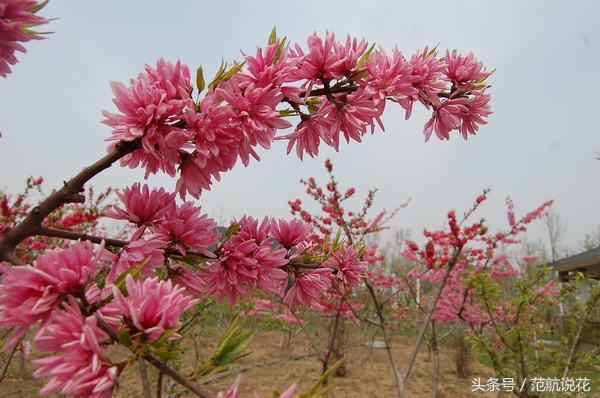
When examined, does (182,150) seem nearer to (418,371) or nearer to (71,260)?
(71,260)

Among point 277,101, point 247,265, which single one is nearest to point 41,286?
point 247,265

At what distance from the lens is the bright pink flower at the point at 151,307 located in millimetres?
631

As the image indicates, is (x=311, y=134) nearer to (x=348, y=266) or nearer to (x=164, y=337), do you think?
(x=348, y=266)

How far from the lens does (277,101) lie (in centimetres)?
97

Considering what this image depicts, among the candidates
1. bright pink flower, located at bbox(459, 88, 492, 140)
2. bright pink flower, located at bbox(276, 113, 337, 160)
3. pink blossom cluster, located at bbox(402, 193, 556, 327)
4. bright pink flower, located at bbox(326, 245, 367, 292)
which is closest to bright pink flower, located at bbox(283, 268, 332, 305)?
bright pink flower, located at bbox(326, 245, 367, 292)

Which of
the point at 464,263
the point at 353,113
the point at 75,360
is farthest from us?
the point at 464,263

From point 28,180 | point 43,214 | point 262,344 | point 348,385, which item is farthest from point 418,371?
point 43,214

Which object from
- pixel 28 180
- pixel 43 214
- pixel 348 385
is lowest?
pixel 348 385

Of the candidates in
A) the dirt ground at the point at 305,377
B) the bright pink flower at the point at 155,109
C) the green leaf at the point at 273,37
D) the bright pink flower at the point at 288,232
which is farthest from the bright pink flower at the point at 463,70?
the dirt ground at the point at 305,377

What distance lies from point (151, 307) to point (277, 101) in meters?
0.59

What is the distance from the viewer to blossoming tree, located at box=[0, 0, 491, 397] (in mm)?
618

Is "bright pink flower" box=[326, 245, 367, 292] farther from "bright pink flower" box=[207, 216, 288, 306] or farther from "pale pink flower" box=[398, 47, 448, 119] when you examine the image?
"pale pink flower" box=[398, 47, 448, 119]

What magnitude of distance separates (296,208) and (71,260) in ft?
19.3

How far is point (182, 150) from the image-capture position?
3.19 feet
